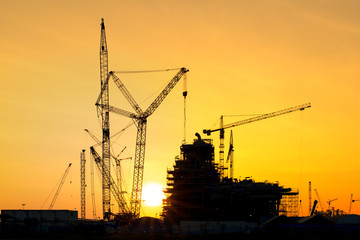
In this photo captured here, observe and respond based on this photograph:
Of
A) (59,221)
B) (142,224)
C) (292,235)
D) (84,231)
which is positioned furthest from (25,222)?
(292,235)

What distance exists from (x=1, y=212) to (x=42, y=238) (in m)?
60.2


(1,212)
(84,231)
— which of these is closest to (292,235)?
(84,231)

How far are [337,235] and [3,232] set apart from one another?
7062cm

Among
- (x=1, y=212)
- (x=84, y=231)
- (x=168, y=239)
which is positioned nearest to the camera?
(x=168, y=239)

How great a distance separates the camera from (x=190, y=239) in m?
113

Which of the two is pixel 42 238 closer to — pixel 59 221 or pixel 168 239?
pixel 168 239

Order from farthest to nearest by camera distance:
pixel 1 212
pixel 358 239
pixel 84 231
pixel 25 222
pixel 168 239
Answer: pixel 1 212 < pixel 25 222 < pixel 84 231 < pixel 358 239 < pixel 168 239

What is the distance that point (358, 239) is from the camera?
119 m

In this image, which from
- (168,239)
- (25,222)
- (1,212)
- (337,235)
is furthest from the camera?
(1,212)

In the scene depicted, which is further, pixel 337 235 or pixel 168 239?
pixel 337 235

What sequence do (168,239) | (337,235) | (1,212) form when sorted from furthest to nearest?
(1,212) < (337,235) < (168,239)

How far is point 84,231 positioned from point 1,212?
4295 cm

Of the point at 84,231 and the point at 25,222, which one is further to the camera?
the point at 25,222

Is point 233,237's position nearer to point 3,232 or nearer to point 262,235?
point 262,235
